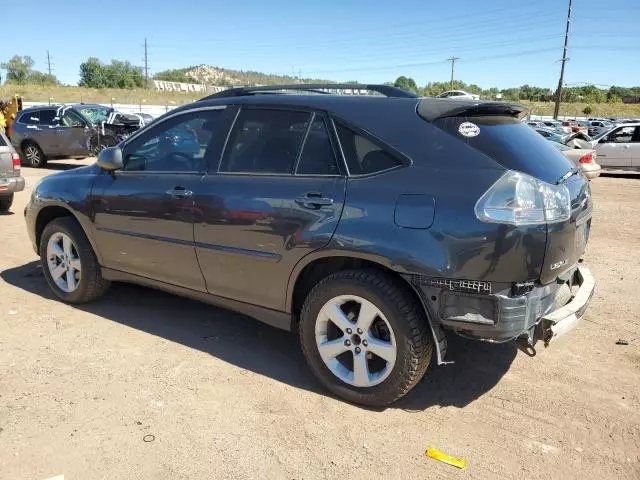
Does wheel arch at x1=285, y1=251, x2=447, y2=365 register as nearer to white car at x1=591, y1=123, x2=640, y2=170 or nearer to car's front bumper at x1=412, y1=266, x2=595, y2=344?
car's front bumper at x1=412, y1=266, x2=595, y2=344

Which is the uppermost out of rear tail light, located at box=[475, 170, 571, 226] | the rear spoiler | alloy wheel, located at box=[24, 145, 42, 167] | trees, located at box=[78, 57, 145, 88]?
trees, located at box=[78, 57, 145, 88]

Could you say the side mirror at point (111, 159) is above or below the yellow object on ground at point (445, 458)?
above

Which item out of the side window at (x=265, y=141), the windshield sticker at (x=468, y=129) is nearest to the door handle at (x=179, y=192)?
the side window at (x=265, y=141)

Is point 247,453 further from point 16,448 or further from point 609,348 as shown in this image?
point 609,348

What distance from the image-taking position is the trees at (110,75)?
93500 mm

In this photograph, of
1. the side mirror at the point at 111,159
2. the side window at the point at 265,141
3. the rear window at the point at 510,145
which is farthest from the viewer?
the side mirror at the point at 111,159

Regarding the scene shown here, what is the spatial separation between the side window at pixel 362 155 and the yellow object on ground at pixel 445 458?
1.53 m

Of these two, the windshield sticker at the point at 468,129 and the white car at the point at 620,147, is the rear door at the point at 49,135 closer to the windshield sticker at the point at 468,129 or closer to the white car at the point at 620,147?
the windshield sticker at the point at 468,129

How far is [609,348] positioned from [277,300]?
8.05 ft

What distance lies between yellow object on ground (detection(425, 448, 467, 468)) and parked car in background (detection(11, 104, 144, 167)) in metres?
14.5

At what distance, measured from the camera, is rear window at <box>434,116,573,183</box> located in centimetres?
299

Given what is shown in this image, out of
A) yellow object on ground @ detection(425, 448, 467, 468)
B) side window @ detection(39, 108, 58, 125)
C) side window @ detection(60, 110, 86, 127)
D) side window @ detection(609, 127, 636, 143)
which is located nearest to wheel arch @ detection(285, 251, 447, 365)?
yellow object on ground @ detection(425, 448, 467, 468)

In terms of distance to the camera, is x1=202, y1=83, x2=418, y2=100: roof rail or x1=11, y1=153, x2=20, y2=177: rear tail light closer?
x1=202, y1=83, x2=418, y2=100: roof rail

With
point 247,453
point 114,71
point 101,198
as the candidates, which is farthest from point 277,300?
point 114,71
